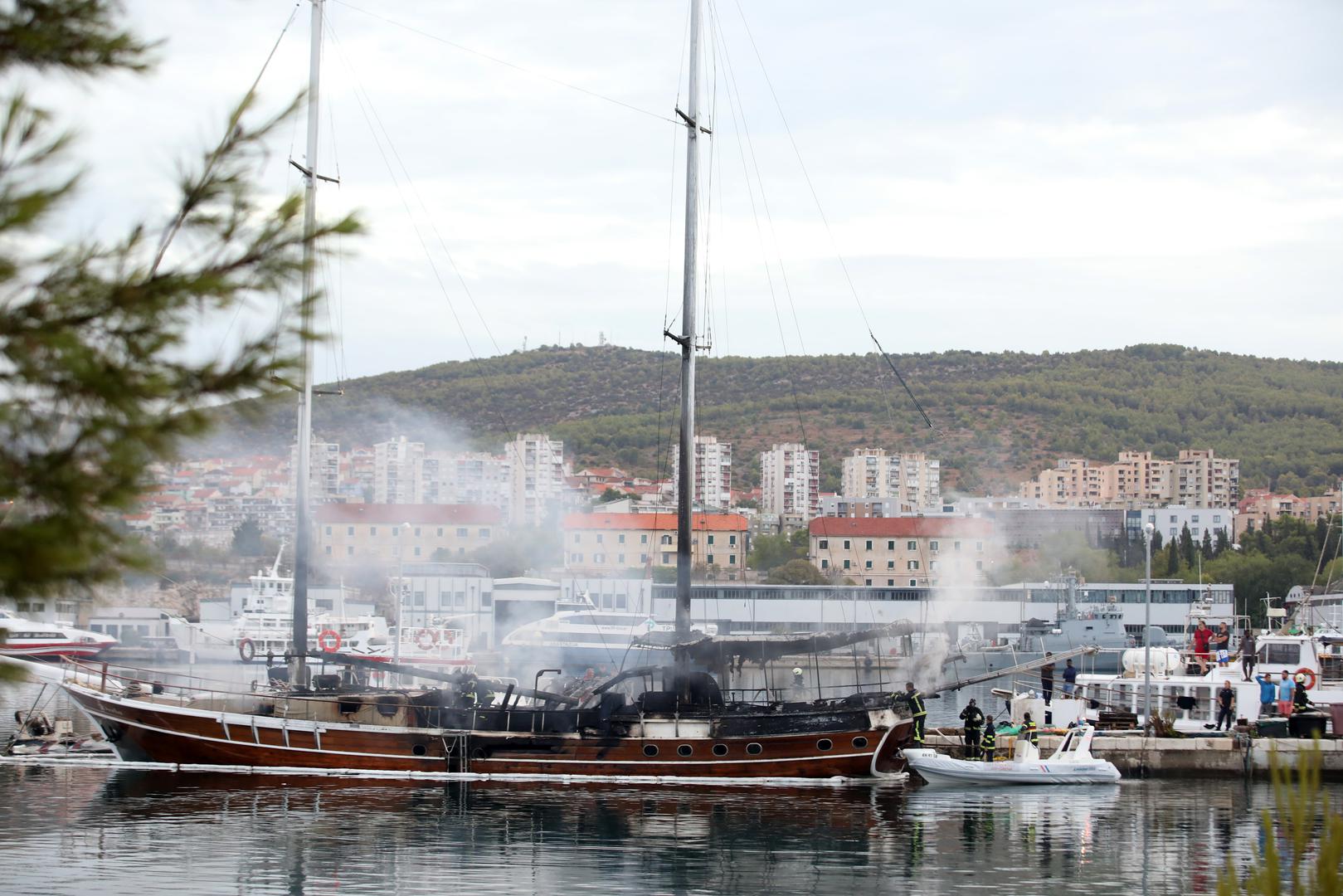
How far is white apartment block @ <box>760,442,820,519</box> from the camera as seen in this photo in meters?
156

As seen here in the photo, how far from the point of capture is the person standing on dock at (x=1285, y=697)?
32.3 m

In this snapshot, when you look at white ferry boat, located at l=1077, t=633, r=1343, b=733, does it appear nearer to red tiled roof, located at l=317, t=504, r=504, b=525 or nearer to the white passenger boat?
the white passenger boat

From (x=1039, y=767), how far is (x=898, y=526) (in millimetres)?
75577

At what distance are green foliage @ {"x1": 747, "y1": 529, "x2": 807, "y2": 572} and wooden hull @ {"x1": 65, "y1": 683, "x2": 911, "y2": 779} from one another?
82.4 metres

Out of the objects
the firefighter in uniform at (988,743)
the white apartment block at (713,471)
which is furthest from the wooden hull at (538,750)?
the white apartment block at (713,471)

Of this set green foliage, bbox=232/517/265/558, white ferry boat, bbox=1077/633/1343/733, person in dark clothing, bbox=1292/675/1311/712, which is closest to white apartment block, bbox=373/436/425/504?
green foliage, bbox=232/517/265/558

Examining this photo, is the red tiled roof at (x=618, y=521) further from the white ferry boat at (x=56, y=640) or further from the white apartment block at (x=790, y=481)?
the white apartment block at (x=790, y=481)

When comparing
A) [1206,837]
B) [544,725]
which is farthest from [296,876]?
[1206,837]

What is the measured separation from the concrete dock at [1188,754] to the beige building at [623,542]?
199 feet

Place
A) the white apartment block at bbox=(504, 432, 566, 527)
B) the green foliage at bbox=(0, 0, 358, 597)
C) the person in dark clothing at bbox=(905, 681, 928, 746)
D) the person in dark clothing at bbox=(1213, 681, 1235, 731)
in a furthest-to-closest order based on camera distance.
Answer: the white apartment block at bbox=(504, 432, 566, 527) → the person in dark clothing at bbox=(1213, 681, 1235, 731) → the person in dark clothing at bbox=(905, 681, 928, 746) → the green foliage at bbox=(0, 0, 358, 597)

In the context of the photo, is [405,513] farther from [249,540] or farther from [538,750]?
[538,750]

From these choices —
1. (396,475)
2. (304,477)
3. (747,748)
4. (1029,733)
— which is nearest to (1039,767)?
(1029,733)

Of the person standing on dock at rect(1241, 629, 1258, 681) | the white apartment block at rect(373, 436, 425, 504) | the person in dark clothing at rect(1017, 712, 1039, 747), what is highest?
the white apartment block at rect(373, 436, 425, 504)

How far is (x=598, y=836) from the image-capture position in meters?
24.6
